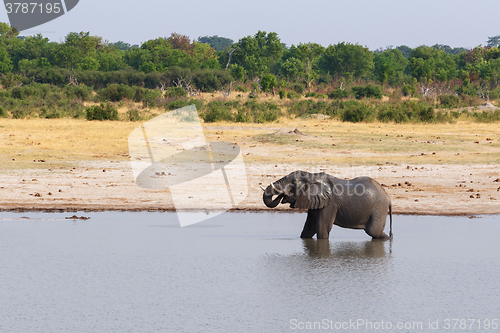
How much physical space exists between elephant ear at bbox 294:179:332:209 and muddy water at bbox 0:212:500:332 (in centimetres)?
57

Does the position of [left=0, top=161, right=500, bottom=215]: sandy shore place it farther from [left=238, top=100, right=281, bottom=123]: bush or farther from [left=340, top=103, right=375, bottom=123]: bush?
[left=238, top=100, right=281, bottom=123]: bush

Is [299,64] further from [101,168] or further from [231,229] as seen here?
[231,229]

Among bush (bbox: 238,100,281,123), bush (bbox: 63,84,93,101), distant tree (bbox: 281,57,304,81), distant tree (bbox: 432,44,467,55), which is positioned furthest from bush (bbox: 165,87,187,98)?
distant tree (bbox: 432,44,467,55)

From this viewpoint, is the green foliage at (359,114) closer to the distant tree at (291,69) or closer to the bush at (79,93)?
the bush at (79,93)

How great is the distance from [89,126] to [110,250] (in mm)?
18602

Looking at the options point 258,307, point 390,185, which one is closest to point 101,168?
point 390,185

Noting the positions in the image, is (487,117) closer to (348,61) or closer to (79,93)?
(79,93)

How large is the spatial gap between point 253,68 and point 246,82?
7.98 feet

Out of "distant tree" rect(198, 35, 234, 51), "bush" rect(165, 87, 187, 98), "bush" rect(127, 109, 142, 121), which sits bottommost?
"bush" rect(127, 109, 142, 121)

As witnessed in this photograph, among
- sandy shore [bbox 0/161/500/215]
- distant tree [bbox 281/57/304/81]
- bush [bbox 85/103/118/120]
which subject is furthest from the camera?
distant tree [bbox 281/57/304/81]

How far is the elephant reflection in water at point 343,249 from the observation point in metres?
8.14

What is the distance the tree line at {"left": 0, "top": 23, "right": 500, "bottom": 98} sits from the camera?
56344 millimetres

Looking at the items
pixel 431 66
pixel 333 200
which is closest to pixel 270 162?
pixel 333 200

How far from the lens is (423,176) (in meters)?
15.9
